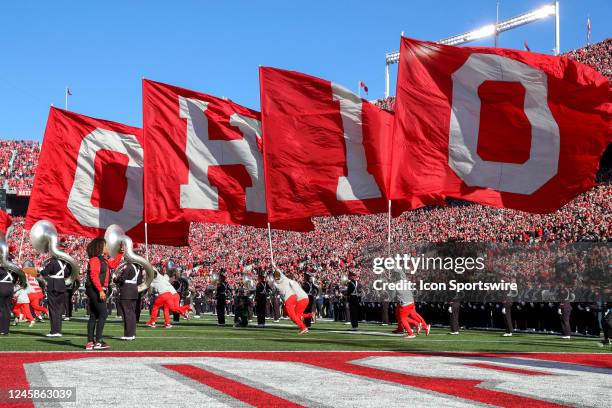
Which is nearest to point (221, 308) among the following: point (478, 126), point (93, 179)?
point (93, 179)

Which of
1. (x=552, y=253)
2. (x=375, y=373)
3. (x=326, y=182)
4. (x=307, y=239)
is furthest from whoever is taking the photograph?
(x=307, y=239)

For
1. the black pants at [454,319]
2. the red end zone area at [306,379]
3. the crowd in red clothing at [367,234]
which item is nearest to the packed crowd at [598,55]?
the crowd in red clothing at [367,234]

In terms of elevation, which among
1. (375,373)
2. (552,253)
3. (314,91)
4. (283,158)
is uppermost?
(314,91)

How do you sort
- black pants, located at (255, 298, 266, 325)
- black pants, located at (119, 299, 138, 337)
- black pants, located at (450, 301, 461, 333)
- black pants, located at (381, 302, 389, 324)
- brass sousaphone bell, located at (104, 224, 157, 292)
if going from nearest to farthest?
black pants, located at (119, 299, 138, 337) → brass sousaphone bell, located at (104, 224, 157, 292) → black pants, located at (450, 301, 461, 333) → black pants, located at (255, 298, 266, 325) → black pants, located at (381, 302, 389, 324)

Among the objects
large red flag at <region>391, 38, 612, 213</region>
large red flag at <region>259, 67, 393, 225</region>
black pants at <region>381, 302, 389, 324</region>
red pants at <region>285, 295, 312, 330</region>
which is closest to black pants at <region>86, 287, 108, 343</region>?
large red flag at <region>259, 67, 393, 225</region>

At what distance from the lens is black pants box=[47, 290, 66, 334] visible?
15.9 meters

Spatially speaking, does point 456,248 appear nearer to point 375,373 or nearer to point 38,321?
point 38,321

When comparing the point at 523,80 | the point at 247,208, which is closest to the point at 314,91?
the point at 247,208

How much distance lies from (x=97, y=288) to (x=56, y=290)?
13.2 feet

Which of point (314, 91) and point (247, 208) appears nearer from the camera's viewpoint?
point (314, 91)

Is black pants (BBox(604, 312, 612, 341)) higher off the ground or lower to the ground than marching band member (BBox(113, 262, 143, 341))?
lower

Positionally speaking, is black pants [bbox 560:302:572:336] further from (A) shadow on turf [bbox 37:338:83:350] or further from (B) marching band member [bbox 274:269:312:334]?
(A) shadow on turf [bbox 37:338:83:350]

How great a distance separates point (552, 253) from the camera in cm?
2117

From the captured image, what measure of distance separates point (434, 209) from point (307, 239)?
7.84 m
